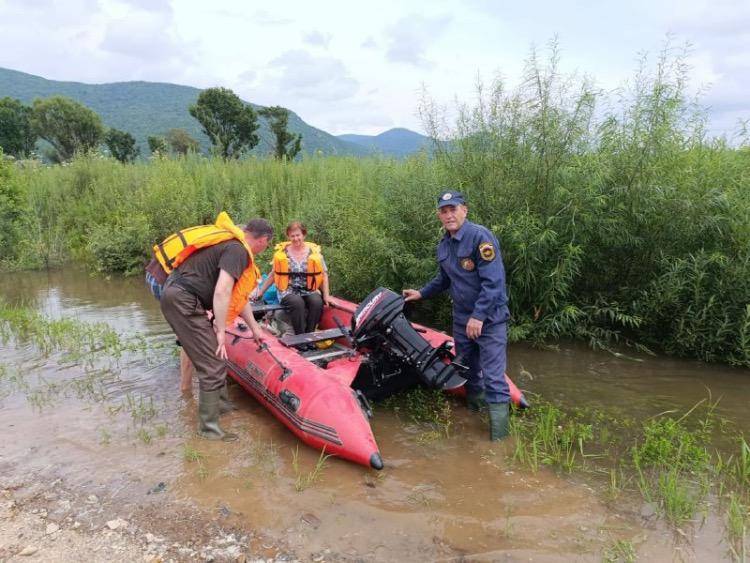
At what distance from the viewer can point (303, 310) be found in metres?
5.34

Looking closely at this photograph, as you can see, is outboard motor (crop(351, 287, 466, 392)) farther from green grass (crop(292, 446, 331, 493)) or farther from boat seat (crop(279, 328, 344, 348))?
green grass (crop(292, 446, 331, 493))

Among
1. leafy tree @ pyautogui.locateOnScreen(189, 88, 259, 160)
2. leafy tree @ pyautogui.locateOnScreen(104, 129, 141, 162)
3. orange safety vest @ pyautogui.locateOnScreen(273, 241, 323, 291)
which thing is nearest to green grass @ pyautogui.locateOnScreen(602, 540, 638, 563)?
orange safety vest @ pyautogui.locateOnScreen(273, 241, 323, 291)

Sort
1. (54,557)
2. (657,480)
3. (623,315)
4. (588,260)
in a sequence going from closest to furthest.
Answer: (54,557) → (657,480) → (623,315) → (588,260)

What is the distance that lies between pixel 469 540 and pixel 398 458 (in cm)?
94

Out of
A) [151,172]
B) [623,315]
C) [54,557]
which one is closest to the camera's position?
[54,557]

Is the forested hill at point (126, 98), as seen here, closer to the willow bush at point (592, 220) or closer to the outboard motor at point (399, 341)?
the willow bush at point (592, 220)

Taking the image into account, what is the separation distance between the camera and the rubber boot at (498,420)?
12.1ft

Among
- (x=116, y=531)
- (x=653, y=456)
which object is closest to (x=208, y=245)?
(x=116, y=531)

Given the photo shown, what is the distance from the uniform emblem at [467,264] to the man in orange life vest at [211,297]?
1.41 m

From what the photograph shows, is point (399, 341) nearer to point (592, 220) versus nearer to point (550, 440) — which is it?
point (550, 440)

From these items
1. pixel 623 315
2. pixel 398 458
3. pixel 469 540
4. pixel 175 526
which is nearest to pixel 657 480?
pixel 469 540

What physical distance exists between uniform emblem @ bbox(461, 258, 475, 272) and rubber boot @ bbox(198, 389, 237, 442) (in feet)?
6.59

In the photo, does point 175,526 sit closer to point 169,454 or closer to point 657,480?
point 169,454

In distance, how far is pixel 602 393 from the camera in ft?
14.8
